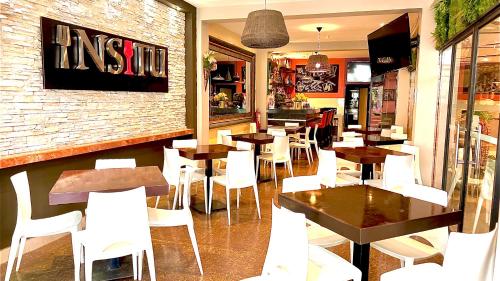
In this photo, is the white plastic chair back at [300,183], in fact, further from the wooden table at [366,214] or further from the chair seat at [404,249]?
the chair seat at [404,249]

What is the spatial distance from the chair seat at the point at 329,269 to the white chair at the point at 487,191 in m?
1.73

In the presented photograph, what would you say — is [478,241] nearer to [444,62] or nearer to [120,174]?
[120,174]

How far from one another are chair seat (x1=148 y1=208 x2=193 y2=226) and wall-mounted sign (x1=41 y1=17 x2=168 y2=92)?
190 cm

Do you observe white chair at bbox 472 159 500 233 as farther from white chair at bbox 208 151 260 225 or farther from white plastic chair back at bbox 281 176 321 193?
white chair at bbox 208 151 260 225

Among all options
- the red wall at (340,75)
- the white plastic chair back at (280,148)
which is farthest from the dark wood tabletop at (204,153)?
the red wall at (340,75)

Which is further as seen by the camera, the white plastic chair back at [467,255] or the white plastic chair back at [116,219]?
the white plastic chair back at [116,219]

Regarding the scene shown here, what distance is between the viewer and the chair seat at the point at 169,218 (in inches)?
127

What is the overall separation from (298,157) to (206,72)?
3641 millimetres

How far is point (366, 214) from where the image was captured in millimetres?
2320

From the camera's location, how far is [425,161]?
6.21m

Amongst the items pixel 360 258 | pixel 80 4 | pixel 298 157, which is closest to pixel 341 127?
pixel 298 157

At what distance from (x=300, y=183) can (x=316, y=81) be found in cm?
1259

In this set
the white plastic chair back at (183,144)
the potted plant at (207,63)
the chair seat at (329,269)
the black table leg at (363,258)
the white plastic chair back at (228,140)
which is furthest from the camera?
the potted plant at (207,63)

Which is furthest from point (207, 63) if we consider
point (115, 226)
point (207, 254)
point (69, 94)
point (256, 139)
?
point (115, 226)
